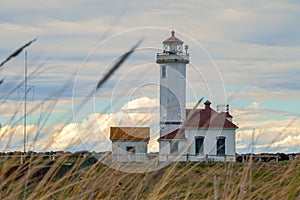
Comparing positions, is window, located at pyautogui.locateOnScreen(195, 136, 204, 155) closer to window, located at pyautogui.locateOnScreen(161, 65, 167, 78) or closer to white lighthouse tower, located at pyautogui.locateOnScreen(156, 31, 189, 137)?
white lighthouse tower, located at pyautogui.locateOnScreen(156, 31, 189, 137)

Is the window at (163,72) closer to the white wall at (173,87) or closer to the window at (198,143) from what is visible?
the white wall at (173,87)

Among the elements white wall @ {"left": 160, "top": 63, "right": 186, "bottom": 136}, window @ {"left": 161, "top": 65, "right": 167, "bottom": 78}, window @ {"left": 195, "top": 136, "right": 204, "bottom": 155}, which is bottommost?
window @ {"left": 195, "top": 136, "right": 204, "bottom": 155}

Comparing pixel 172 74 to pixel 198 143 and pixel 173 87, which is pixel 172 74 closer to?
pixel 173 87

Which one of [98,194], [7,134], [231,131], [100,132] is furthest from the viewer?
[231,131]

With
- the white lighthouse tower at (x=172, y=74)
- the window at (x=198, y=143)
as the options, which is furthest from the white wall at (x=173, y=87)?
the window at (x=198, y=143)

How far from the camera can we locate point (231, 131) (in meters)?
33.8

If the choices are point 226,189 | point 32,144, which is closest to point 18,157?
point 32,144

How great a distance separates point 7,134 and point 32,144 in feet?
0.34

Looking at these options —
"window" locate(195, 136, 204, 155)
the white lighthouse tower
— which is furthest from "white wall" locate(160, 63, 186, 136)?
"window" locate(195, 136, 204, 155)

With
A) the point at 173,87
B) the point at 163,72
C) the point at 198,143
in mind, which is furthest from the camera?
the point at 163,72

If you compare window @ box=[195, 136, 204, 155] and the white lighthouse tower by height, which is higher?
the white lighthouse tower

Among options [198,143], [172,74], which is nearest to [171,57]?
[172,74]

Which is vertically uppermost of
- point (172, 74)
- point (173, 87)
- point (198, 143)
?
point (172, 74)

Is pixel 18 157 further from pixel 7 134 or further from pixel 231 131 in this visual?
pixel 231 131
